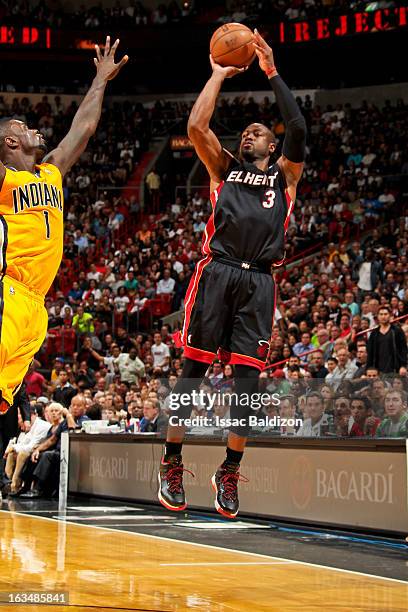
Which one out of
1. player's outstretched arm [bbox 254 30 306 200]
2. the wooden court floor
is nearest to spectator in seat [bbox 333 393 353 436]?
the wooden court floor

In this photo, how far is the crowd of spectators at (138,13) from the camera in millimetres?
31609

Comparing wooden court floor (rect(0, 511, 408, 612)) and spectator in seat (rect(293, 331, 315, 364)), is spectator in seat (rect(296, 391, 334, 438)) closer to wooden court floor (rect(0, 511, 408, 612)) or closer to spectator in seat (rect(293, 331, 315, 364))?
wooden court floor (rect(0, 511, 408, 612))

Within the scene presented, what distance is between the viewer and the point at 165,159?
32.8 m

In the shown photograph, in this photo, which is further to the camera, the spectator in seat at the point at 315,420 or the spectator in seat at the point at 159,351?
the spectator in seat at the point at 159,351

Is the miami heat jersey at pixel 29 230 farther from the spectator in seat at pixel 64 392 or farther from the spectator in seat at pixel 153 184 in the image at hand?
the spectator in seat at pixel 153 184

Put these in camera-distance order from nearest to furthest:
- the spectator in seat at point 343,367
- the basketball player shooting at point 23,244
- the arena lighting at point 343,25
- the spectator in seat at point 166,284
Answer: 1. the basketball player shooting at point 23,244
2. the spectator in seat at point 343,367
3. the spectator in seat at point 166,284
4. the arena lighting at point 343,25

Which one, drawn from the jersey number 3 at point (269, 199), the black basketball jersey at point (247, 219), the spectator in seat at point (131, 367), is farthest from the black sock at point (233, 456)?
the spectator in seat at point (131, 367)

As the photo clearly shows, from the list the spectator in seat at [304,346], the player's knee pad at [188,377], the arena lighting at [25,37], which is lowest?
the player's knee pad at [188,377]

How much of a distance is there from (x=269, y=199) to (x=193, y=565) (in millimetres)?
4199

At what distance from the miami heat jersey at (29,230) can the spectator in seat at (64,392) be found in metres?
11.2

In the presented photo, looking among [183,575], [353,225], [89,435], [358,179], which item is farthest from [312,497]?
[358,179]

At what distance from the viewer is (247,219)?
6.43m

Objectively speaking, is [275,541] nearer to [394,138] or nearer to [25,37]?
[394,138]

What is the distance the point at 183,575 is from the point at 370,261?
1028cm
